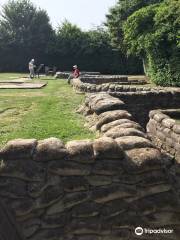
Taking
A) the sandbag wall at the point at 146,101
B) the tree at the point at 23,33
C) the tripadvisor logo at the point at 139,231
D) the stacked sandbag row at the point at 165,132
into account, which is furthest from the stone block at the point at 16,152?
the tree at the point at 23,33

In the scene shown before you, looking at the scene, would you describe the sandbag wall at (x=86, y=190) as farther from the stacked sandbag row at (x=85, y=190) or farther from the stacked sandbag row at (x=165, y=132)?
the stacked sandbag row at (x=165, y=132)

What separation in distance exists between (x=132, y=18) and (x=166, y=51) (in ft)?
15.4

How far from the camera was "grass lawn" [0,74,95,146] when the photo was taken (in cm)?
584

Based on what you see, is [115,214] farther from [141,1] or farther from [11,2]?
[11,2]

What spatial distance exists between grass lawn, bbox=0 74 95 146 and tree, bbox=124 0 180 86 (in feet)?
24.7

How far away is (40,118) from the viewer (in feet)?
24.1

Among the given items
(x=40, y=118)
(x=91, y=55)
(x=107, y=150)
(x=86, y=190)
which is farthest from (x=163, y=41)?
(x=91, y=55)

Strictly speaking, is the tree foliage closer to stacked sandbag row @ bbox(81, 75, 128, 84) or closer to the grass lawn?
stacked sandbag row @ bbox(81, 75, 128, 84)

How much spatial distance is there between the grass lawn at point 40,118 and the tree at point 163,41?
24.7 feet

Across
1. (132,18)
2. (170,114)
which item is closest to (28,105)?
(170,114)

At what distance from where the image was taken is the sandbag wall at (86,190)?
13.9 feet

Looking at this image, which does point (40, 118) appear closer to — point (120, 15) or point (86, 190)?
point (86, 190)

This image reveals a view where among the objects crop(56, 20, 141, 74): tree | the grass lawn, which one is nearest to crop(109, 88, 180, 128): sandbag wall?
the grass lawn

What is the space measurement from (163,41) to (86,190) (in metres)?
14.4
